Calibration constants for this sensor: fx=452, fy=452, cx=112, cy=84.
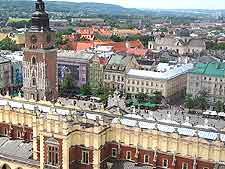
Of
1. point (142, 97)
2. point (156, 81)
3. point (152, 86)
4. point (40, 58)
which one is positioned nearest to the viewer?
point (40, 58)

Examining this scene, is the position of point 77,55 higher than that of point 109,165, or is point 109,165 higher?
point 77,55

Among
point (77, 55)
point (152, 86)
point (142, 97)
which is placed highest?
point (77, 55)

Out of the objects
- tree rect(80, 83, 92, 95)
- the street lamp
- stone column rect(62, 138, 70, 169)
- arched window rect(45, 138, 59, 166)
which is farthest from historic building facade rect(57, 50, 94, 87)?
stone column rect(62, 138, 70, 169)

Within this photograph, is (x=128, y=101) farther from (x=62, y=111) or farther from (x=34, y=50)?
(x=62, y=111)

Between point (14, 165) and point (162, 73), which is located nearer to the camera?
point (14, 165)

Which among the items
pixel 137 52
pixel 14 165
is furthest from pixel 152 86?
pixel 14 165

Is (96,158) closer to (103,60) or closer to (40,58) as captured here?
(40,58)

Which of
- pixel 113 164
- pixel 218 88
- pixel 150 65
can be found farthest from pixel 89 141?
pixel 150 65

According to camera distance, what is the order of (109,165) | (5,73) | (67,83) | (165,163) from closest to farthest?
(165,163) → (109,165) → (67,83) → (5,73)
